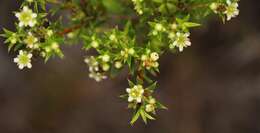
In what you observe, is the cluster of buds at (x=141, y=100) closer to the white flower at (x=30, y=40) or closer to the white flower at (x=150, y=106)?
the white flower at (x=150, y=106)

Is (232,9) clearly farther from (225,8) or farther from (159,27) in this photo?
(159,27)

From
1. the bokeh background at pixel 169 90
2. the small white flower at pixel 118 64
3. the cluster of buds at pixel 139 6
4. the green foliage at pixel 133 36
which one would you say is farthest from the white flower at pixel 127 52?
the bokeh background at pixel 169 90

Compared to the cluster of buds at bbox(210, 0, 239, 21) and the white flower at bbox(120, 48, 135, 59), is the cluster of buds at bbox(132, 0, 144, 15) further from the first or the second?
the cluster of buds at bbox(210, 0, 239, 21)

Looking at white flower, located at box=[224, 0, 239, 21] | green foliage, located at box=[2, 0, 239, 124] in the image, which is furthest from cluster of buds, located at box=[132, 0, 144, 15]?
white flower, located at box=[224, 0, 239, 21]

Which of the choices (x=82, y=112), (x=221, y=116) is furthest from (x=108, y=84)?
(x=221, y=116)

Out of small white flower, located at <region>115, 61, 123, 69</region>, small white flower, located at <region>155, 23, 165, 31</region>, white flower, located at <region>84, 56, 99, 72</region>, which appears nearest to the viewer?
small white flower, located at <region>155, 23, 165, 31</region>
